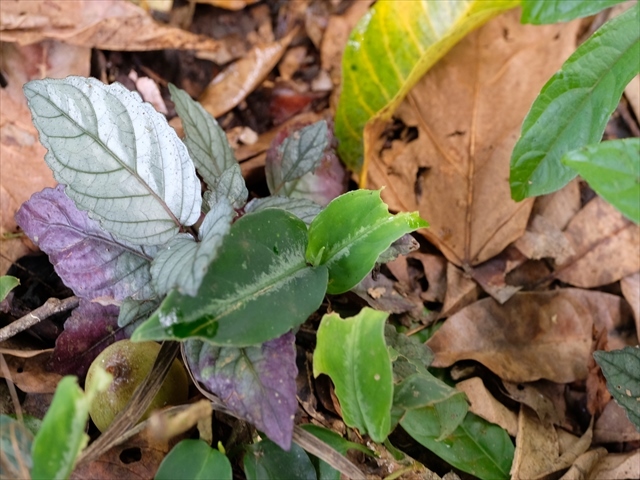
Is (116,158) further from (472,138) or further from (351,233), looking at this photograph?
(472,138)

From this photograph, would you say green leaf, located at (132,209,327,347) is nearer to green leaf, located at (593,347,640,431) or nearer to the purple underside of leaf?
the purple underside of leaf

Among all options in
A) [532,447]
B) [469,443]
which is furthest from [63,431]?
[532,447]

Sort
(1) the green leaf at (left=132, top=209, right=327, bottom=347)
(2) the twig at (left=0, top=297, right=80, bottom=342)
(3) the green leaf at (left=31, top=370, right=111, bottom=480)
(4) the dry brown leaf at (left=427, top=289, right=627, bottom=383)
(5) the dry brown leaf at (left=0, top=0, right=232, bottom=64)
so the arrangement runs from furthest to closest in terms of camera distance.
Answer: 1. (5) the dry brown leaf at (left=0, top=0, right=232, bottom=64)
2. (4) the dry brown leaf at (left=427, top=289, right=627, bottom=383)
3. (2) the twig at (left=0, top=297, right=80, bottom=342)
4. (1) the green leaf at (left=132, top=209, right=327, bottom=347)
5. (3) the green leaf at (left=31, top=370, right=111, bottom=480)

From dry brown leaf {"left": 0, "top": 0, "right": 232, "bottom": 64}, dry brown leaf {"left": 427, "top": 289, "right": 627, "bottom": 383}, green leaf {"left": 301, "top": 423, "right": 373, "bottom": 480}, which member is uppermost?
dry brown leaf {"left": 0, "top": 0, "right": 232, "bottom": 64}

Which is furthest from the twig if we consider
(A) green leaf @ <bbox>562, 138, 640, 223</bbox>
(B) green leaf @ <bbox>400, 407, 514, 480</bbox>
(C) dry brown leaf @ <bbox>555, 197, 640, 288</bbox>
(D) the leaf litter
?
(C) dry brown leaf @ <bbox>555, 197, 640, 288</bbox>

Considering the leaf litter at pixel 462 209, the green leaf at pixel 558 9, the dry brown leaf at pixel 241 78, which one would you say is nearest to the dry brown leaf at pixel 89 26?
the leaf litter at pixel 462 209

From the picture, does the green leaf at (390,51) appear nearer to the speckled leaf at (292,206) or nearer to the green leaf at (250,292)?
the speckled leaf at (292,206)

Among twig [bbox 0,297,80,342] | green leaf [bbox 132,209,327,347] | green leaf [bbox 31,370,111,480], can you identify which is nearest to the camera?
green leaf [bbox 31,370,111,480]
